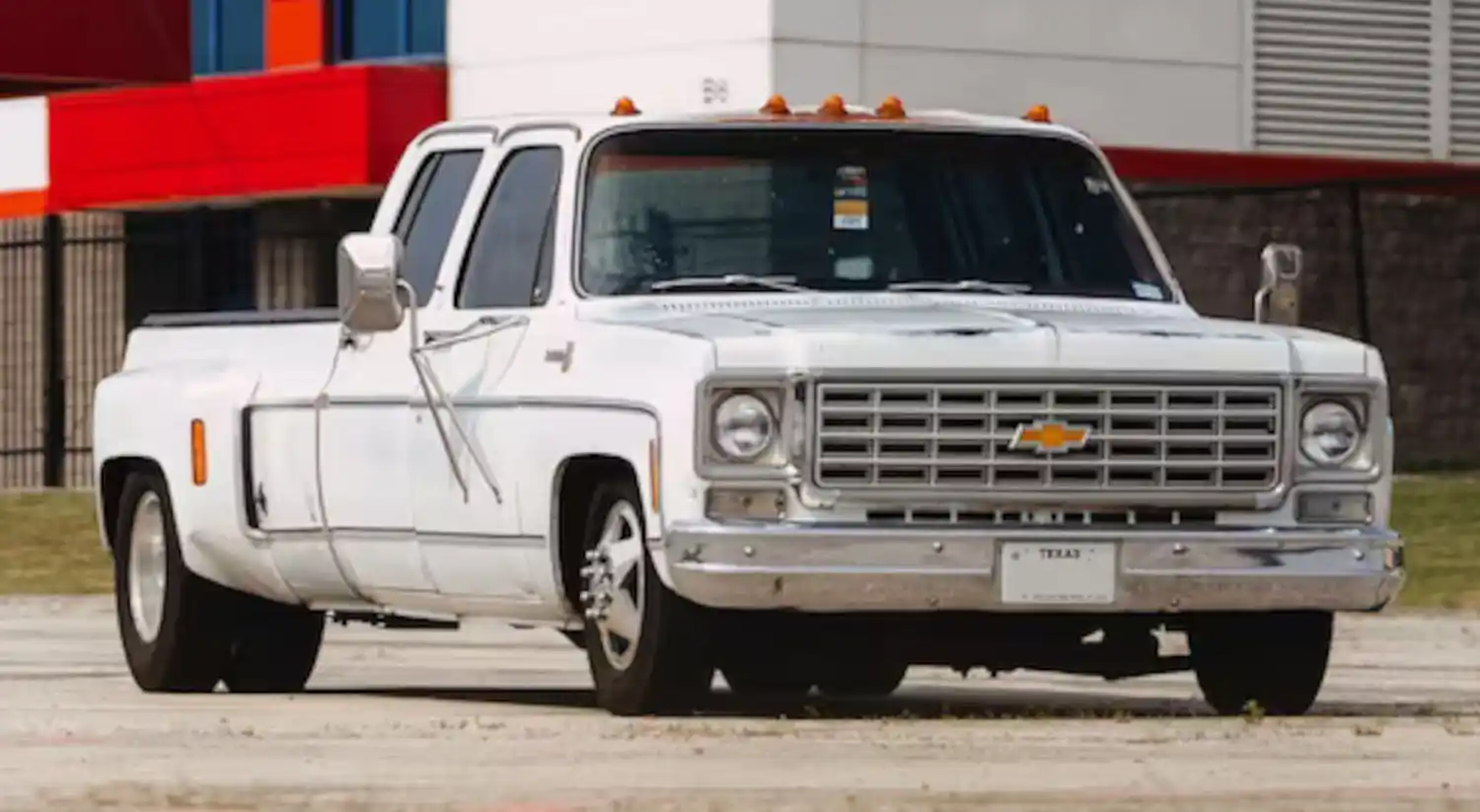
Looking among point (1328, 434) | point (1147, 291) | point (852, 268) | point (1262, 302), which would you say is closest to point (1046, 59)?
point (1262, 302)

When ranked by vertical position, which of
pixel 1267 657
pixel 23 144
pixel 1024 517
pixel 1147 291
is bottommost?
pixel 1267 657

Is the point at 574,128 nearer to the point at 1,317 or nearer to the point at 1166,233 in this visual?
the point at 1166,233

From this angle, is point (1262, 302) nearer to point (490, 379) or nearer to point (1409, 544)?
point (490, 379)

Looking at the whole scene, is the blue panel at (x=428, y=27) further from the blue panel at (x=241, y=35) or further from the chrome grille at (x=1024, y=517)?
the chrome grille at (x=1024, y=517)

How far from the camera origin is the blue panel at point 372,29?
122 ft

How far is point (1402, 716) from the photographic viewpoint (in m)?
12.5

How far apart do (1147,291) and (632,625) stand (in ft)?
7.30

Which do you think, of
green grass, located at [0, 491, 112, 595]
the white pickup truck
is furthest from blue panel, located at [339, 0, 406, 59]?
the white pickup truck

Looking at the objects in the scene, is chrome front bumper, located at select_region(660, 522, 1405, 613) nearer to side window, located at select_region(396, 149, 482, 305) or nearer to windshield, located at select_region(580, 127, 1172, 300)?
windshield, located at select_region(580, 127, 1172, 300)

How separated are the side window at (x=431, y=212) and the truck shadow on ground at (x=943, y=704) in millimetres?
1414

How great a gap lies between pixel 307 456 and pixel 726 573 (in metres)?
2.75

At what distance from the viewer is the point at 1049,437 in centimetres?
1175

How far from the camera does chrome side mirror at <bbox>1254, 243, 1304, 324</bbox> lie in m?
13.2

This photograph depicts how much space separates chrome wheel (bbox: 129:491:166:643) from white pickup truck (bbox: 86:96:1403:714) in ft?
0.74
